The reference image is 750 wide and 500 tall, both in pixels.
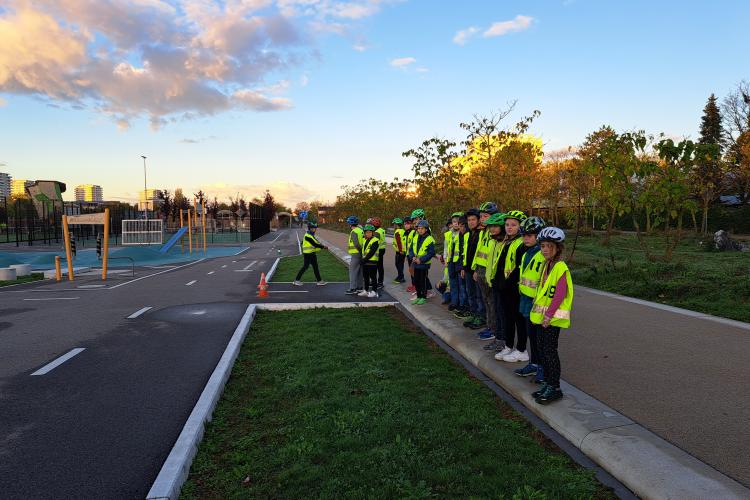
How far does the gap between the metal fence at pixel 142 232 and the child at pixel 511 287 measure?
3207cm

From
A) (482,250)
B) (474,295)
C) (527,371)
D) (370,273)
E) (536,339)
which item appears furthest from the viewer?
(370,273)

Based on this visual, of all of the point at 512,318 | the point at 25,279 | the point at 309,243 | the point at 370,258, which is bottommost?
the point at 25,279

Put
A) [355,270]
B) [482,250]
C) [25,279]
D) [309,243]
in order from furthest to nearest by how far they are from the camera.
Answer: [25,279] → [309,243] → [355,270] → [482,250]

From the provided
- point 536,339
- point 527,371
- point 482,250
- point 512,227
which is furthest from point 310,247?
point 536,339

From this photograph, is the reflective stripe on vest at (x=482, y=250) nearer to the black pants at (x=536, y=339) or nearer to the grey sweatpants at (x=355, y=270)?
the black pants at (x=536, y=339)

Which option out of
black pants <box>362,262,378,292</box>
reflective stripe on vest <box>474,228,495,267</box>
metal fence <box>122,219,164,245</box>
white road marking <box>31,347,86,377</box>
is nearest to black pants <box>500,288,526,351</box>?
reflective stripe on vest <box>474,228,495,267</box>

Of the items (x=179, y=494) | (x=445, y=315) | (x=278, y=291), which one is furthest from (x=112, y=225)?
(x=179, y=494)

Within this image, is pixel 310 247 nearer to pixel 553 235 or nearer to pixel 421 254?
pixel 421 254

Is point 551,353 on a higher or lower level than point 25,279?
higher

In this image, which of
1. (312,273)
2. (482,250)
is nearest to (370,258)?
(482,250)

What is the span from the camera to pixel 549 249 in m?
4.22

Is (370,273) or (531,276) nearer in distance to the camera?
(531,276)

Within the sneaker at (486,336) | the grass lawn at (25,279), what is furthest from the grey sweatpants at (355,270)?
the grass lawn at (25,279)

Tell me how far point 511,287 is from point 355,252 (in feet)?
19.7
